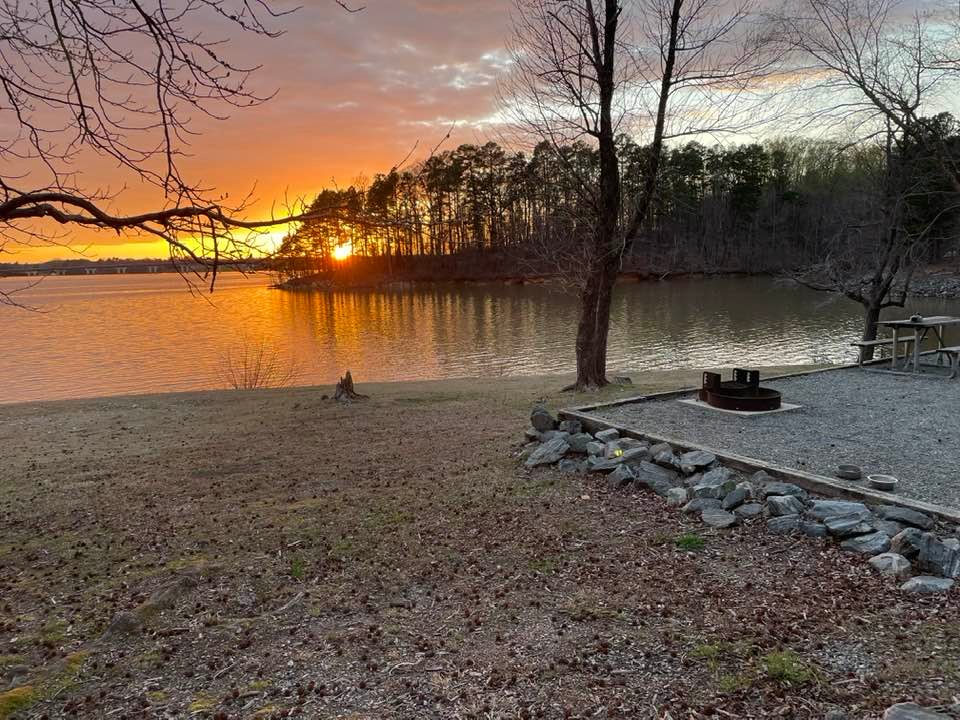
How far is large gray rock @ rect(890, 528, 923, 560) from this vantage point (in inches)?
146

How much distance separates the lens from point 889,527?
4047 mm

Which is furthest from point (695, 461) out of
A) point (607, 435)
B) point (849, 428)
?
point (849, 428)

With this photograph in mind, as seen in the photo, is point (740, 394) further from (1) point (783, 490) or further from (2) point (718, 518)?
(2) point (718, 518)

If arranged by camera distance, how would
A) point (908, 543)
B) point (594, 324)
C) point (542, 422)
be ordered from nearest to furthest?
point (908, 543), point (542, 422), point (594, 324)

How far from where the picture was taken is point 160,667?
306 centimetres

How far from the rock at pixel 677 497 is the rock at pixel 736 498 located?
318 mm

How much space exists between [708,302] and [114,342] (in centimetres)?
2890

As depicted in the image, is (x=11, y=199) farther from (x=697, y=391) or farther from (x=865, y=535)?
(x=697, y=391)

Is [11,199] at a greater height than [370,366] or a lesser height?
greater

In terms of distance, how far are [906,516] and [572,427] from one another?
10.8 feet

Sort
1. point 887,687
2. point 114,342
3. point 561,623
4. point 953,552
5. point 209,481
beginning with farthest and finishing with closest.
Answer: point 114,342 → point 209,481 → point 953,552 → point 561,623 → point 887,687

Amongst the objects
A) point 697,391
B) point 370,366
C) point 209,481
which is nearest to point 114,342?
point 370,366

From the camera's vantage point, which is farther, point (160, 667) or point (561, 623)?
point (561, 623)

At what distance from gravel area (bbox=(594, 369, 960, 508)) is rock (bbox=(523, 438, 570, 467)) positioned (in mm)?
933
